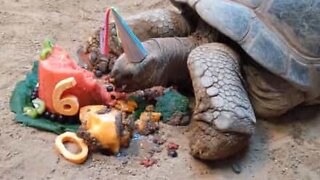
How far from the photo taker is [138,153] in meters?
2.11

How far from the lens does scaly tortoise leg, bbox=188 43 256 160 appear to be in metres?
2.01

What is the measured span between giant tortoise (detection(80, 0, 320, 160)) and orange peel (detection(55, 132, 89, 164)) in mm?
292

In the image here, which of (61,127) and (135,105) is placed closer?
(61,127)

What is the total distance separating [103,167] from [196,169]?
1.07 ft

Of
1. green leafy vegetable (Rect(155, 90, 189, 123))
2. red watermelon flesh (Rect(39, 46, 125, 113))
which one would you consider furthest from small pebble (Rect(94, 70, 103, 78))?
green leafy vegetable (Rect(155, 90, 189, 123))

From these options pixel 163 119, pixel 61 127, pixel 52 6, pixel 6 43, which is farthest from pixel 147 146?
pixel 52 6

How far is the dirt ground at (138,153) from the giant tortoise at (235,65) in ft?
0.22

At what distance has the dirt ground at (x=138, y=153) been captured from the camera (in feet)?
6.53

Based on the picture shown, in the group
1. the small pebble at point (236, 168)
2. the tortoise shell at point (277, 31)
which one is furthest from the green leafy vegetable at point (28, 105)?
the tortoise shell at point (277, 31)

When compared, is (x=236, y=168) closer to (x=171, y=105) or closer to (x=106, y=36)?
(x=171, y=105)

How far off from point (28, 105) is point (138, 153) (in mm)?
476

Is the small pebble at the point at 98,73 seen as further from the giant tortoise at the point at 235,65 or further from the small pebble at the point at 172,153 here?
the small pebble at the point at 172,153

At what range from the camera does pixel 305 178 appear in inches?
83.0

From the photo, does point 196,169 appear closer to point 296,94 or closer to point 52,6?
point 296,94
